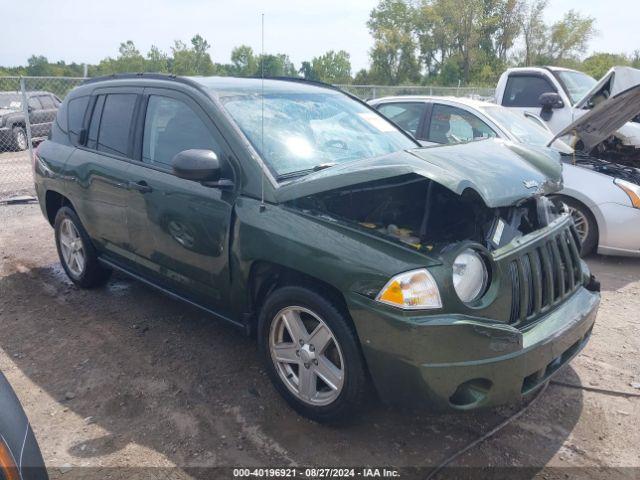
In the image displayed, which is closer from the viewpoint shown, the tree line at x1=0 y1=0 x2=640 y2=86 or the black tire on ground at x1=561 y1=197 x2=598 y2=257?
the black tire on ground at x1=561 y1=197 x2=598 y2=257

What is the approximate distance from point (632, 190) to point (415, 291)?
162 inches

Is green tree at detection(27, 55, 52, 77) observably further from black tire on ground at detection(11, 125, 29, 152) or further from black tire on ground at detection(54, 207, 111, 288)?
black tire on ground at detection(54, 207, 111, 288)

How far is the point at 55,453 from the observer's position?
281 cm

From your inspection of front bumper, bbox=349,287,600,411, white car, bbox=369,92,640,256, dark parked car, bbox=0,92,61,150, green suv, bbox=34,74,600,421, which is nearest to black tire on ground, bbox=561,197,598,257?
white car, bbox=369,92,640,256

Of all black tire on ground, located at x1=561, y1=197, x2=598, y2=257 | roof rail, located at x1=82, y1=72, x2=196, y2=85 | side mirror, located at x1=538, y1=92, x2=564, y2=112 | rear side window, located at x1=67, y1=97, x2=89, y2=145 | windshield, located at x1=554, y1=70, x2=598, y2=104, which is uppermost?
windshield, located at x1=554, y1=70, x2=598, y2=104

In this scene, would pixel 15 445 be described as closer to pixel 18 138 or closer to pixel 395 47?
pixel 18 138

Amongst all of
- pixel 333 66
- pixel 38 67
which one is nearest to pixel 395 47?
pixel 333 66

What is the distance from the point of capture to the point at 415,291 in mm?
2414

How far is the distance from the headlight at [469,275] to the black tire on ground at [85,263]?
3383 mm

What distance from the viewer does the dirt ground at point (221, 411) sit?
2.73 meters

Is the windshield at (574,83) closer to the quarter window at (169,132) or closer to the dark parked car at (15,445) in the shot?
the quarter window at (169,132)

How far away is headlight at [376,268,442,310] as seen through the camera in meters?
2.41

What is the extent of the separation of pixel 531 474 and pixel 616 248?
3.75m

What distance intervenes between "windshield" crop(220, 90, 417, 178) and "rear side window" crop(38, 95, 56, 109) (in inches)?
542
